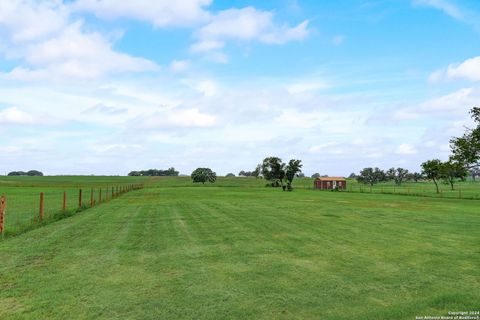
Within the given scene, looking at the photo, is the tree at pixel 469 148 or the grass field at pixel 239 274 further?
the tree at pixel 469 148

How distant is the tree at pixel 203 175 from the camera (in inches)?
6654

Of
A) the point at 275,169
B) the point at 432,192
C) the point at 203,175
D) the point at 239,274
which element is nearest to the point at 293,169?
the point at 275,169

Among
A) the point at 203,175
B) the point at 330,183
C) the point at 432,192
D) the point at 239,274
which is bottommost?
the point at 239,274

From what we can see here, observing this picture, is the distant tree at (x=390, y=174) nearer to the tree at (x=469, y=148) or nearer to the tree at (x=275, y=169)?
the tree at (x=275, y=169)

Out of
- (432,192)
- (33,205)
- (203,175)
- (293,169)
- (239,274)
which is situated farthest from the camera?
(203,175)

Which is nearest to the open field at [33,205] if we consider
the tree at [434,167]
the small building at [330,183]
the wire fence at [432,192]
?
the tree at [434,167]

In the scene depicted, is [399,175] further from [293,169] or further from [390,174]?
[293,169]

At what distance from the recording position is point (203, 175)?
169m

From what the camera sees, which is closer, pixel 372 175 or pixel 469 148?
pixel 469 148

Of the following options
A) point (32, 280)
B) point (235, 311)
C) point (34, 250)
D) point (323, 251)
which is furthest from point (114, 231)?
point (235, 311)

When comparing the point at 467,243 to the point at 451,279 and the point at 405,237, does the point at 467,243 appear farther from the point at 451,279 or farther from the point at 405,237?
Answer: the point at 451,279

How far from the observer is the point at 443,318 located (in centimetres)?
612

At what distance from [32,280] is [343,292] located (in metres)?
6.39

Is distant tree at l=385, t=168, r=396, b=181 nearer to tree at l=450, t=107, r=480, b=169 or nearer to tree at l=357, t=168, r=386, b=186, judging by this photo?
tree at l=357, t=168, r=386, b=186
